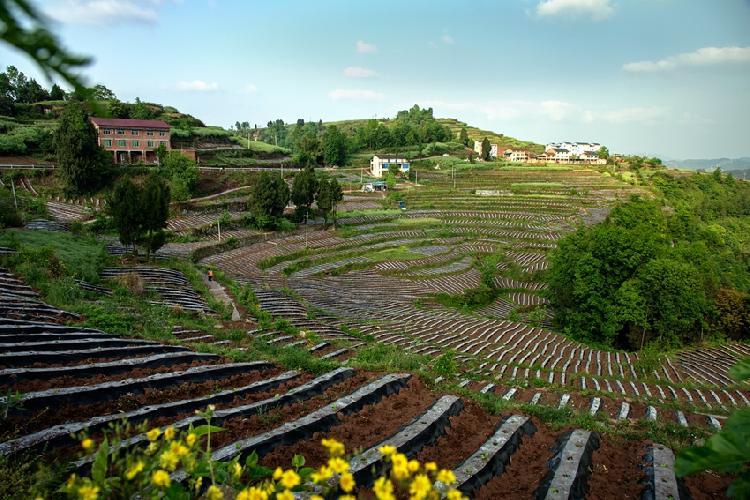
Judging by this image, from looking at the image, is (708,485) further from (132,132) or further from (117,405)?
(132,132)

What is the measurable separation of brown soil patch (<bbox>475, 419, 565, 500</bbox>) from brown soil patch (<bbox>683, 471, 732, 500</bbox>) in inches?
46.6

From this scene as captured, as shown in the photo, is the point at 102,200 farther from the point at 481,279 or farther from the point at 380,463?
the point at 380,463

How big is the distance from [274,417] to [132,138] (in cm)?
4549

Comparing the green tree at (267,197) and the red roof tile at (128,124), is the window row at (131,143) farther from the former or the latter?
the green tree at (267,197)

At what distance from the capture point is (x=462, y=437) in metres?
4.66

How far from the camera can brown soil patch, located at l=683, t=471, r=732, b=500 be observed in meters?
3.77

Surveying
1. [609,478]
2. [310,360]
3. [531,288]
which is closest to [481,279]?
[531,288]

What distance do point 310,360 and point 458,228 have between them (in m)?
33.5

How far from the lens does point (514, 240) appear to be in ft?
119

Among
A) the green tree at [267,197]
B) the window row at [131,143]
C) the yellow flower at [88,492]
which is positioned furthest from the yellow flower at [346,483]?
the window row at [131,143]

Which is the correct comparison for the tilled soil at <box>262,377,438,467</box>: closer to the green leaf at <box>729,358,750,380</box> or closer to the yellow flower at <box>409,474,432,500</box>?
the yellow flower at <box>409,474,432,500</box>

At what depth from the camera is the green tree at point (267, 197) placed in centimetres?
3189

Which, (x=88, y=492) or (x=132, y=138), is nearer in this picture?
(x=88, y=492)

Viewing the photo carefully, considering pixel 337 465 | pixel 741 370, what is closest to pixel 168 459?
pixel 337 465
